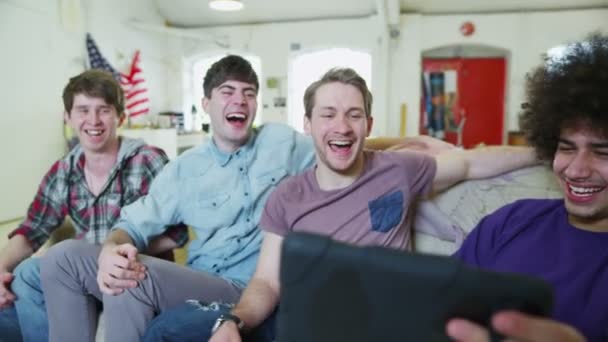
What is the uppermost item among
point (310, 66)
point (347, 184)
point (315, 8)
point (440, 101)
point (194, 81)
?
point (315, 8)

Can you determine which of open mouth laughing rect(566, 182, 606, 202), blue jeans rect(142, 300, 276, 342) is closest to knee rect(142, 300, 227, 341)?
blue jeans rect(142, 300, 276, 342)

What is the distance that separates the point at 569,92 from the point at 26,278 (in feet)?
5.52

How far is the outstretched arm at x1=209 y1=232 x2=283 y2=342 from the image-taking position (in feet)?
4.22

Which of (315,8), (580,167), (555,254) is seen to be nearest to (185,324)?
(555,254)

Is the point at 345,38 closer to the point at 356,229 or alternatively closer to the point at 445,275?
the point at 356,229

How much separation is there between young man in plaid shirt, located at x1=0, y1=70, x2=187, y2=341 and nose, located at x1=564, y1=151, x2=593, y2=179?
1.28 m

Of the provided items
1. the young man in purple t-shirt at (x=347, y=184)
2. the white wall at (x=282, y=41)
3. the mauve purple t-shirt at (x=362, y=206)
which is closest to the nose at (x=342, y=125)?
the young man in purple t-shirt at (x=347, y=184)

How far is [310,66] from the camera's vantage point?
23.6 ft

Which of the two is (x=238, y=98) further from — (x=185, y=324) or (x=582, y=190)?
(x=582, y=190)

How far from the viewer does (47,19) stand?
4.59 metres

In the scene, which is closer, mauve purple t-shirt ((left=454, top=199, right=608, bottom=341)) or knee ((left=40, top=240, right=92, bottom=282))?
mauve purple t-shirt ((left=454, top=199, right=608, bottom=341))

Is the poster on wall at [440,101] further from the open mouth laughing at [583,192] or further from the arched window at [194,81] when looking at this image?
the open mouth laughing at [583,192]

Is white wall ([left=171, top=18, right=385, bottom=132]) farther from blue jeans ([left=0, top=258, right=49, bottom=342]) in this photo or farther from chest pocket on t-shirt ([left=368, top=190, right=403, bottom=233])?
blue jeans ([left=0, top=258, right=49, bottom=342])

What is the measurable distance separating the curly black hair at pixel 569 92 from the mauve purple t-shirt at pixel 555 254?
20cm
